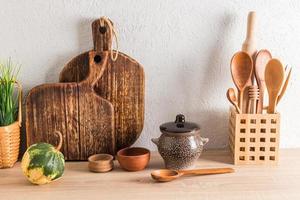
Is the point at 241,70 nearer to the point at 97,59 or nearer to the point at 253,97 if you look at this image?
the point at 253,97

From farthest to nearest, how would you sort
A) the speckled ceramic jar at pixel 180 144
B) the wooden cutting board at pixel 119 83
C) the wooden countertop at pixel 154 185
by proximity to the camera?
the wooden cutting board at pixel 119 83 < the speckled ceramic jar at pixel 180 144 < the wooden countertop at pixel 154 185

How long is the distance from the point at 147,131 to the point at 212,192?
344 millimetres

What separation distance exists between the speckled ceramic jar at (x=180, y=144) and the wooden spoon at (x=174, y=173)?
0.03 m

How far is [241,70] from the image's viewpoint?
107cm

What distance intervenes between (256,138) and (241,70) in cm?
19

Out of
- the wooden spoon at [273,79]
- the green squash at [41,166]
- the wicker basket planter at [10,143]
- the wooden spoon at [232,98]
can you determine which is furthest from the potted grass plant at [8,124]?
the wooden spoon at [273,79]

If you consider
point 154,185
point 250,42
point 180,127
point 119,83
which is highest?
point 250,42

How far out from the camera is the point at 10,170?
3.45 feet

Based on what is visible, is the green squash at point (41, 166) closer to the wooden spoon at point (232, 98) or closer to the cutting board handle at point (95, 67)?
the cutting board handle at point (95, 67)

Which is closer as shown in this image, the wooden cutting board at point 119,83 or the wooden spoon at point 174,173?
the wooden spoon at point 174,173

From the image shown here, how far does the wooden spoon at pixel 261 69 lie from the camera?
1.07 meters

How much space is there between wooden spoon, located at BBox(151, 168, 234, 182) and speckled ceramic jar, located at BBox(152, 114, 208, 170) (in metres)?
0.03

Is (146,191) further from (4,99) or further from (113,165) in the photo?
(4,99)

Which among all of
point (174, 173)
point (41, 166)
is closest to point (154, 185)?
point (174, 173)
